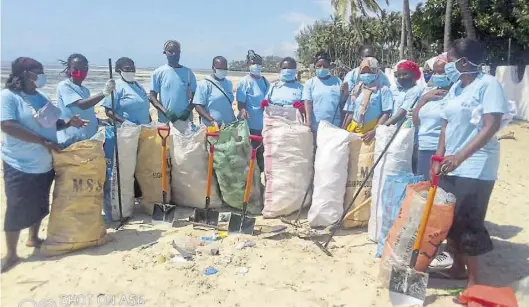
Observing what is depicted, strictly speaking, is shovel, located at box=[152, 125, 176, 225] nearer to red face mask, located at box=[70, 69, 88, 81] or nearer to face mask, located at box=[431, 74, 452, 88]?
red face mask, located at box=[70, 69, 88, 81]

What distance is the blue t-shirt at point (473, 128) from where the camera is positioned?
282 centimetres

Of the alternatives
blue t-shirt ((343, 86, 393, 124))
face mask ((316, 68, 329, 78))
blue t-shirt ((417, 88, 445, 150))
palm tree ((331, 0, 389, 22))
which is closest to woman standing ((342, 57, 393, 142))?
blue t-shirt ((343, 86, 393, 124))

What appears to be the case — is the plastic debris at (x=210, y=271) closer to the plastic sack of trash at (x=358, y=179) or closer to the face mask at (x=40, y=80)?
the plastic sack of trash at (x=358, y=179)

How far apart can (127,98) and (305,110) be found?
74.0 inches

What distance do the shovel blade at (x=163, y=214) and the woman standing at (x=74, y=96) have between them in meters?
1.00

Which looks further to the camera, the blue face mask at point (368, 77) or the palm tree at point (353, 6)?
the palm tree at point (353, 6)

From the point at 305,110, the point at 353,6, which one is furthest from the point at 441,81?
the point at 353,6

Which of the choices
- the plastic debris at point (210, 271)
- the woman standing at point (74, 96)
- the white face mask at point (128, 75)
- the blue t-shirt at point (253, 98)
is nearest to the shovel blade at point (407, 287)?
the plastic debris at point (210, 271)

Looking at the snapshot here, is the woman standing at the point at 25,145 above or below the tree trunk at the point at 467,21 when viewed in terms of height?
below

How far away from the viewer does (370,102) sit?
4496 mm

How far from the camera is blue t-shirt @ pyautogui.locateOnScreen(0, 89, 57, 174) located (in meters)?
3.39

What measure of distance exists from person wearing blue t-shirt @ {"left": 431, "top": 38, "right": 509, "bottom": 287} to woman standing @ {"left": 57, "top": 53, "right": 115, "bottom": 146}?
2.85 m

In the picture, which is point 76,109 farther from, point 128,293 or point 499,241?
point 499,241

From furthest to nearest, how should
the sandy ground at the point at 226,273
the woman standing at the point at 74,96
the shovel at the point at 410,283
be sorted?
the woman standing at the point at 74,96, the sandy ground at the point at 226,273, the shovel at the point at 410,283
